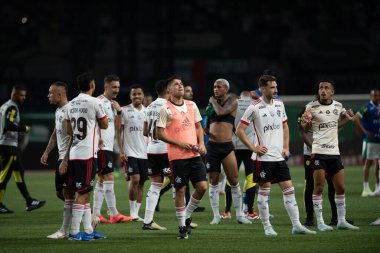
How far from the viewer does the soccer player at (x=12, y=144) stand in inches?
701

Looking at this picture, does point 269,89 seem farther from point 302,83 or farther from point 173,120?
point 302,83

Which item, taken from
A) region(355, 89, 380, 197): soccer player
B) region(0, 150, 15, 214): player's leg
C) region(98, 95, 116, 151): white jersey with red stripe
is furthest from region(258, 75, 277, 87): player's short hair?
region(355, 89, 380, 197): soccer player

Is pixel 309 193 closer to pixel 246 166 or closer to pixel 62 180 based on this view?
pixel 246 166

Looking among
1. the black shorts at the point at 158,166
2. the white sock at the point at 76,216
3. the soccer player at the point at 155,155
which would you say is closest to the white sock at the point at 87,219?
the white sock at the point at 76,216

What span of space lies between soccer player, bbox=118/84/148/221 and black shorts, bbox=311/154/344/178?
375cm

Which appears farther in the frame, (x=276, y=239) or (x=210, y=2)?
(x=210, y=2)

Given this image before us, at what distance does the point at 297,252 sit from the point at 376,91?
396 inches

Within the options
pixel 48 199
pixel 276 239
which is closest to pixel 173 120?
pixel 276 239

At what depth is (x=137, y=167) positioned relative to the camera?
A: 16125mm

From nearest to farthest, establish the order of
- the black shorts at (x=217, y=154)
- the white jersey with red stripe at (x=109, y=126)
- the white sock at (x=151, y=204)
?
the white sock at (x=151, y=204)
the black shorts at (x=217, y=154)
the white jersey with red stripe at (x=109, y=126)

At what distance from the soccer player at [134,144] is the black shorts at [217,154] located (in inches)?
62.3

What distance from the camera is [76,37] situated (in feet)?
118

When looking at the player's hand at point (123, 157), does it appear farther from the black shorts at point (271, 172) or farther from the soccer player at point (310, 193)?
the black shorts at point (271, 172)

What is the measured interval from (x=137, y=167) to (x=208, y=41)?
2581cm
